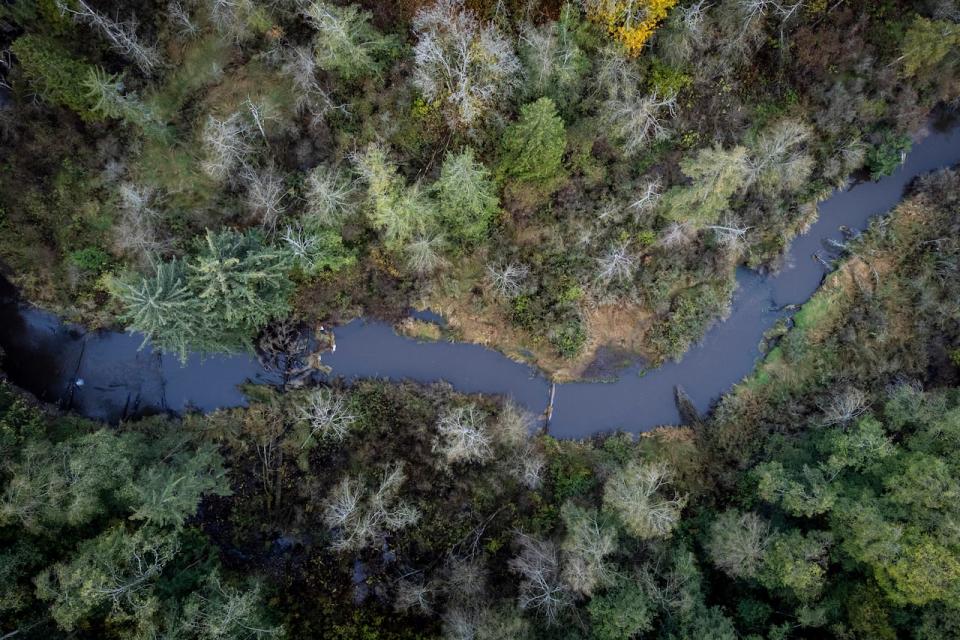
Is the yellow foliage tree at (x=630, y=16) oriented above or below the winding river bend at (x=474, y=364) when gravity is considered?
above

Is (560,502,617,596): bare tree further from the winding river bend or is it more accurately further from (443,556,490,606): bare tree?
the winding river bend

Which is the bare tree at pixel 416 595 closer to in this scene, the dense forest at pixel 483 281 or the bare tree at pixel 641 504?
the dense forest at pixel 483 281

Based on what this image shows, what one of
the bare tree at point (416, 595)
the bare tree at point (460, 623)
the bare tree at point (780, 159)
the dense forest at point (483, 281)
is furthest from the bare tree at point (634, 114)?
the bare tree at point (416, 595)

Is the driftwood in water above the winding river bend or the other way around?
the other way around

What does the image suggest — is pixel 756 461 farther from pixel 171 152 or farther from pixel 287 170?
pixel 171 152

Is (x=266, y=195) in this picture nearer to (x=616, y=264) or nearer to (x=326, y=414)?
(x=326, y=414)

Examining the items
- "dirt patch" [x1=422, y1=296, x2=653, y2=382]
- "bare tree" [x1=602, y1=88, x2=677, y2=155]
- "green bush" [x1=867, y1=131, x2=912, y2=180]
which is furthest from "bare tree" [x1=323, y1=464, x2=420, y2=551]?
"green bush" [x1=867, y1=131, x2=912, y2=180]

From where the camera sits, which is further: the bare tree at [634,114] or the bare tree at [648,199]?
the bare tree at [648,199]
